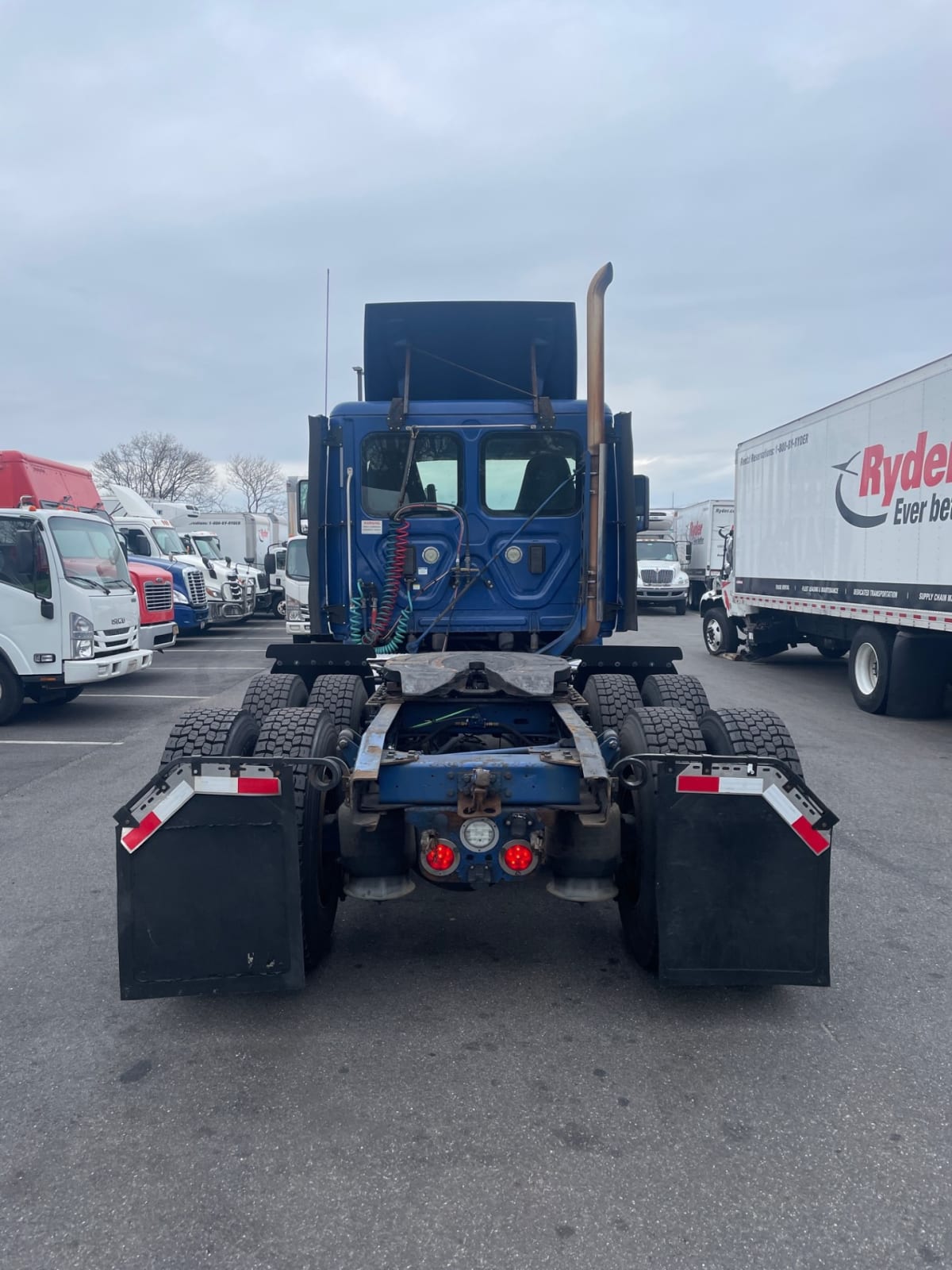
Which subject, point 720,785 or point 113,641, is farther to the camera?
point 113,641

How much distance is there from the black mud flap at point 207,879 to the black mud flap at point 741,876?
1.47 meters

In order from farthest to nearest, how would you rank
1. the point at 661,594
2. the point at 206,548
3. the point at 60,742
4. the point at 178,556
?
the point at 661,594, the point at 206,548, the point at 178,556, the point at 60,742

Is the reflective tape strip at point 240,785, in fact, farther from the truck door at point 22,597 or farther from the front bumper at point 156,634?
the front bumper at point 156,634

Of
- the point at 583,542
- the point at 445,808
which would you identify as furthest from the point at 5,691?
the point at 445,808

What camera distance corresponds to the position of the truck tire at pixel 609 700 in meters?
5.13

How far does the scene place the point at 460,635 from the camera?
6090 millimetres

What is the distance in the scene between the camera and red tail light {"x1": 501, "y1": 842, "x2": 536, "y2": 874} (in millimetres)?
3555

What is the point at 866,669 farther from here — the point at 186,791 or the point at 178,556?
the point at 178,556

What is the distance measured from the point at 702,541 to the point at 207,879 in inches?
Result: 1061

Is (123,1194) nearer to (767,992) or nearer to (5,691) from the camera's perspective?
(767,992)

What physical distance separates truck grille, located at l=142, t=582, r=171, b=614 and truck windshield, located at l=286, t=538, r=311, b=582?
204 cm

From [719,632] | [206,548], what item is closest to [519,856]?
[719,632]

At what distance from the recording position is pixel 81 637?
10.1 m

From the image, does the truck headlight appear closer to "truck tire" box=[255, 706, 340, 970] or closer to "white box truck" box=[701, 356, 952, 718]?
"truck tire" box=[255, 706, 340, 970]
